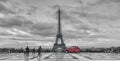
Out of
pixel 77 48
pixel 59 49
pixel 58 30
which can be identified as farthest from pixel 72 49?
pixel 58 30

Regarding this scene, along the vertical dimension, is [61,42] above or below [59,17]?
below

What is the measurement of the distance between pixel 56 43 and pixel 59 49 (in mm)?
2862

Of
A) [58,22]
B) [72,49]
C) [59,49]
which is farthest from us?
[58,22]

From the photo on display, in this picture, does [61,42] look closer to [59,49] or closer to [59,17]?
[59,49]

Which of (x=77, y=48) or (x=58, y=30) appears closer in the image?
(x=77, y=48)

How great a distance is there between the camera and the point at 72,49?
244 ft

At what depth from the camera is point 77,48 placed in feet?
247

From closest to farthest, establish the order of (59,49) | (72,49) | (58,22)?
(72,49) < (59,49) < (58,22)

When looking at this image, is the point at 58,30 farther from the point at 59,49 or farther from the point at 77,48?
the point at 77,48

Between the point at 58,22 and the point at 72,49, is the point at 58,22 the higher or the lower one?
the higher one

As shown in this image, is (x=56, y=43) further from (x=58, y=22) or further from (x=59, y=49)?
(x=58, y=22)

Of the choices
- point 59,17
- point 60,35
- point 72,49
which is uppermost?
point 59,17

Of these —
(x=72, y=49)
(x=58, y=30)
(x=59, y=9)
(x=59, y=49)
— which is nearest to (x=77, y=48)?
(x=72, y=49)

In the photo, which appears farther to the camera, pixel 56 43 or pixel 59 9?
pixel 59 9
